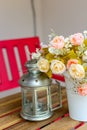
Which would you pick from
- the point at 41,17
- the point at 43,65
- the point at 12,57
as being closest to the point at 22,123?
the point at 43,65

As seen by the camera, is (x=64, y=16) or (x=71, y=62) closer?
(x=71, y=62)

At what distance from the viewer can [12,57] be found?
161 cm

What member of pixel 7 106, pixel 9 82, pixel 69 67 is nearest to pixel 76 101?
pixel 69 67

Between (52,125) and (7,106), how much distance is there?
1.13ft

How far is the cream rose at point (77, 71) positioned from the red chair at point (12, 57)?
24.3 inches

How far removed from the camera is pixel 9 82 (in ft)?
5.02

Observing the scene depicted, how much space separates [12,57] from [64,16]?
96 cm

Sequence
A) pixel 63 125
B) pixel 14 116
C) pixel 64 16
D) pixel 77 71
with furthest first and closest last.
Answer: pixel 64 16
pixel 14 116
pixel 63 125
pixel 77 71

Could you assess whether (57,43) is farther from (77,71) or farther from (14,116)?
(14,116)

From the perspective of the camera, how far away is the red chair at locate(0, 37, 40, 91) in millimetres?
1507

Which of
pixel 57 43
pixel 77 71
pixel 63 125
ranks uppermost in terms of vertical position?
pixel 57 43

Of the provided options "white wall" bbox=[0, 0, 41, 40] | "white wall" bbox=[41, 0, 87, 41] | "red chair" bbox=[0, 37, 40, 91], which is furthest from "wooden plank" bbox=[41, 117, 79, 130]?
"white wall" bbox=[0, 0, 41, 40]

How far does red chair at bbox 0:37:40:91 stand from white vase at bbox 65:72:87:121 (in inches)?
20.2

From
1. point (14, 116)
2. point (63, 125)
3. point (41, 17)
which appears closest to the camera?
point (63, 125)
